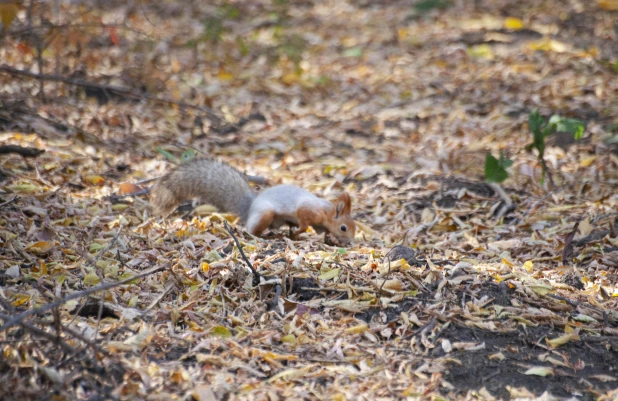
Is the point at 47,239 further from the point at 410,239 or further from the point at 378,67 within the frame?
the point at 378,67

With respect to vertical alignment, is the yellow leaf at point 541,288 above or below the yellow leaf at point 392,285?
below

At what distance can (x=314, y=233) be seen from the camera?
4809 mm

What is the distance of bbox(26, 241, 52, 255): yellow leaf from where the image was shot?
382 cm

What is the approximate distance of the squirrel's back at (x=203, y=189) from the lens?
179 inches

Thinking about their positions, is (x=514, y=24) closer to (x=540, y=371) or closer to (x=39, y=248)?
(x=540, y=371)

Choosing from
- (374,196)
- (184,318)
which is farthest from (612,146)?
(184,318)

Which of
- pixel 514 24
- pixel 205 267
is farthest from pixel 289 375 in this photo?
pixel 514 24

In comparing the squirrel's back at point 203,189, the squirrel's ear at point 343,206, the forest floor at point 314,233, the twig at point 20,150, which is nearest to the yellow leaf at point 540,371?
the forest floor at point 314,233

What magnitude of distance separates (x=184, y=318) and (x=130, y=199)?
6.04ft

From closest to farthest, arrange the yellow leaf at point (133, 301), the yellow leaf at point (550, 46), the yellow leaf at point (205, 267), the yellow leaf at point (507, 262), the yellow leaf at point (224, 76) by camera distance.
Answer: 1. the yellow leaf at point (133, 301)
2. the yellow leaf at point (205, 267)
3. the yellow leaf at point (507, 262)
4. the yellow leaf at point (224, 76)
5. the yellow leaf at point (550, 46)

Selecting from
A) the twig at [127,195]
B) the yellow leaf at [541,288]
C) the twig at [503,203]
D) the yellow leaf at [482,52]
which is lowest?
the twig at [503,203]

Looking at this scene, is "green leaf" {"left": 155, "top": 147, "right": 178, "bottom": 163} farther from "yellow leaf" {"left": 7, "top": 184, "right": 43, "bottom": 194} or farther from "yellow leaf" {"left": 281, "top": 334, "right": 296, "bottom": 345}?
"yellow leaf" {"left": 281, "top": 334, "right": 296, "bottom": 345}

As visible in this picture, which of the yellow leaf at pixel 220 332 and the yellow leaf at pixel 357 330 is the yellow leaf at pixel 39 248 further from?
the yellow leaf at pixel 357 330

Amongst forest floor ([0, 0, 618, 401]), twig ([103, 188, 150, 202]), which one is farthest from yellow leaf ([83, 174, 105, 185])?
twig ([103, 188, 150, 202])
